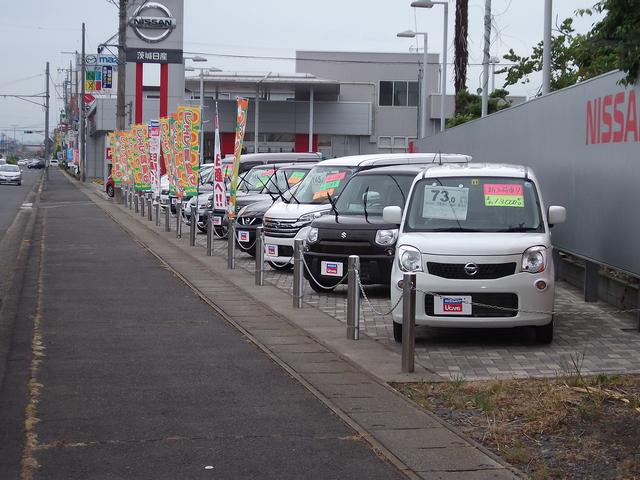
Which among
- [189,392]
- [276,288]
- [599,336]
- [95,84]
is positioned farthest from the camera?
[95,84]

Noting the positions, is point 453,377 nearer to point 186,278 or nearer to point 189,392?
point 189,392

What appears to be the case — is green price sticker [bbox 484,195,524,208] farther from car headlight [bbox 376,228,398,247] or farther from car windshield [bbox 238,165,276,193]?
car windshield [bbox 238,165,276,193]

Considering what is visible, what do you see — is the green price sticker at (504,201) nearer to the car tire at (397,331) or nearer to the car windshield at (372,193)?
the car tire at (397,331)

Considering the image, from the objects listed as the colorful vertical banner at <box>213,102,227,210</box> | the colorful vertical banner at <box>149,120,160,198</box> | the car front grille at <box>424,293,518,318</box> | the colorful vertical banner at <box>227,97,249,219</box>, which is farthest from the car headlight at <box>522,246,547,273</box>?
the colorful vertical banner at <box>149,120,160,198</box>

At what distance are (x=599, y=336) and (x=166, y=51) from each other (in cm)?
4416

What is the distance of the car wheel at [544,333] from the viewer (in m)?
10.8

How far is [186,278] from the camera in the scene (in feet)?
55.7

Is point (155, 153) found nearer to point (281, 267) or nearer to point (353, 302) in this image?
point (281, 267)

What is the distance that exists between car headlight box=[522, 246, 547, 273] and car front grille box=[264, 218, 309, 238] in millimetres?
7072

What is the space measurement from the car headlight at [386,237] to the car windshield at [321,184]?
3272mm

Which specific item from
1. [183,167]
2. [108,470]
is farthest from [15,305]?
[183,167]

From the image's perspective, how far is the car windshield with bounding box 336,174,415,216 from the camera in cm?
1509

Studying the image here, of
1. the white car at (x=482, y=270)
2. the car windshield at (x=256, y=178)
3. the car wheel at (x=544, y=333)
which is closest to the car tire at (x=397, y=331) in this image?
the white car at (x=482, y=270)

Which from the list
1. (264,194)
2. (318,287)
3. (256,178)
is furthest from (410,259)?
(256,178)
